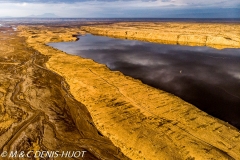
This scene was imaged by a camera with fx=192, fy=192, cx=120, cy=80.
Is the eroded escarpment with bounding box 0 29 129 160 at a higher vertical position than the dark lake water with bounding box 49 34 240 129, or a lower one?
lower

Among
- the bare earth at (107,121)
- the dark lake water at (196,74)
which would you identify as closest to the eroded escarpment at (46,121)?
the bare earth at (107,121)

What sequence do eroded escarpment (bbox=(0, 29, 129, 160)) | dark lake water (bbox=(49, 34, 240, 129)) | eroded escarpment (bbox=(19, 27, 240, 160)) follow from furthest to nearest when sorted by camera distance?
1. dark lake water (bbox=(49, 34, 240, 129))
2. eroded escarpment (bbox=(0, 29, 129, 160))
3. eroded escarpment (bbox=(19, 27, 240, 160))

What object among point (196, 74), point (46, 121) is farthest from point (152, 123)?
point (196, 74)

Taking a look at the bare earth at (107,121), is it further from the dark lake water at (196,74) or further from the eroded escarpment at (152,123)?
the dark lake water at (196,74)

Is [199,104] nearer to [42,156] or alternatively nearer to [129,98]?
[129,98]

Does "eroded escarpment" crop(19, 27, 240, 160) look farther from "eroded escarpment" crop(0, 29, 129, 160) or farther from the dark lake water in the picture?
the dark lake water

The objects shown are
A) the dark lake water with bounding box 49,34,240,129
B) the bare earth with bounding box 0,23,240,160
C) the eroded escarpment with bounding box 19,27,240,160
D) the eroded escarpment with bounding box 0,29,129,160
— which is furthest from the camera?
the dark lake water with bounding box 49,34,240,129

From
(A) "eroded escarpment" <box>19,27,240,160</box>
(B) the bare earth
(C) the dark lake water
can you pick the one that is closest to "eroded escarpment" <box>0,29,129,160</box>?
(B) the bare earth
